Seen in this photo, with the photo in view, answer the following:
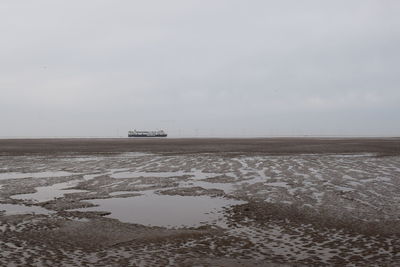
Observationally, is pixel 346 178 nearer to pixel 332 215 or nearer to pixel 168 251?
pixel 332 215

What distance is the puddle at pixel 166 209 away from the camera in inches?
486

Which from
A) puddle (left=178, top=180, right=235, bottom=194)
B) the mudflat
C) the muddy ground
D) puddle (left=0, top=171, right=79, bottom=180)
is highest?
the mudflat

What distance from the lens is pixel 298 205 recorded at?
14.6 meters

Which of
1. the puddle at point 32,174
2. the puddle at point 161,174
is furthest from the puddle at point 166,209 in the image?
the puddle at point 32,174

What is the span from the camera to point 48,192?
18.0 metres

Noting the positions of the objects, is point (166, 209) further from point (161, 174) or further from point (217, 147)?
point (217, 147)

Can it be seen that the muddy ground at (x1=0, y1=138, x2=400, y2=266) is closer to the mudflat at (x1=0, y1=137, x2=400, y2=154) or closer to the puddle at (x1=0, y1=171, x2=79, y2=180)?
the puddle at (x1=0, y1=171, x2=79, y2=180)

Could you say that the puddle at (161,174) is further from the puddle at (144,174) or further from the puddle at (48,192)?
the puddle at (48,192)

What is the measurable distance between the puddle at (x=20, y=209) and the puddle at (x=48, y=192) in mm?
1411

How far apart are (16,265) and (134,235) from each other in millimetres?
3336

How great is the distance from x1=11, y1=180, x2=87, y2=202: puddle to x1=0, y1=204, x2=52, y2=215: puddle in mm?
1411

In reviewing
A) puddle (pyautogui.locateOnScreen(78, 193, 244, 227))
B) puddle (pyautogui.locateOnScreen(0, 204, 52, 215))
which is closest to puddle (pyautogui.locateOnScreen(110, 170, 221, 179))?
puddle (pyautogui.locateOnScreen(78, 193, 244, 227))

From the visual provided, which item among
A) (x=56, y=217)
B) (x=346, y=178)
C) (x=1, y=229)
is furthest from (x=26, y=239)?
(x=346, y=178)

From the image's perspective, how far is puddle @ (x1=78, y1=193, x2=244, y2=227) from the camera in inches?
486
